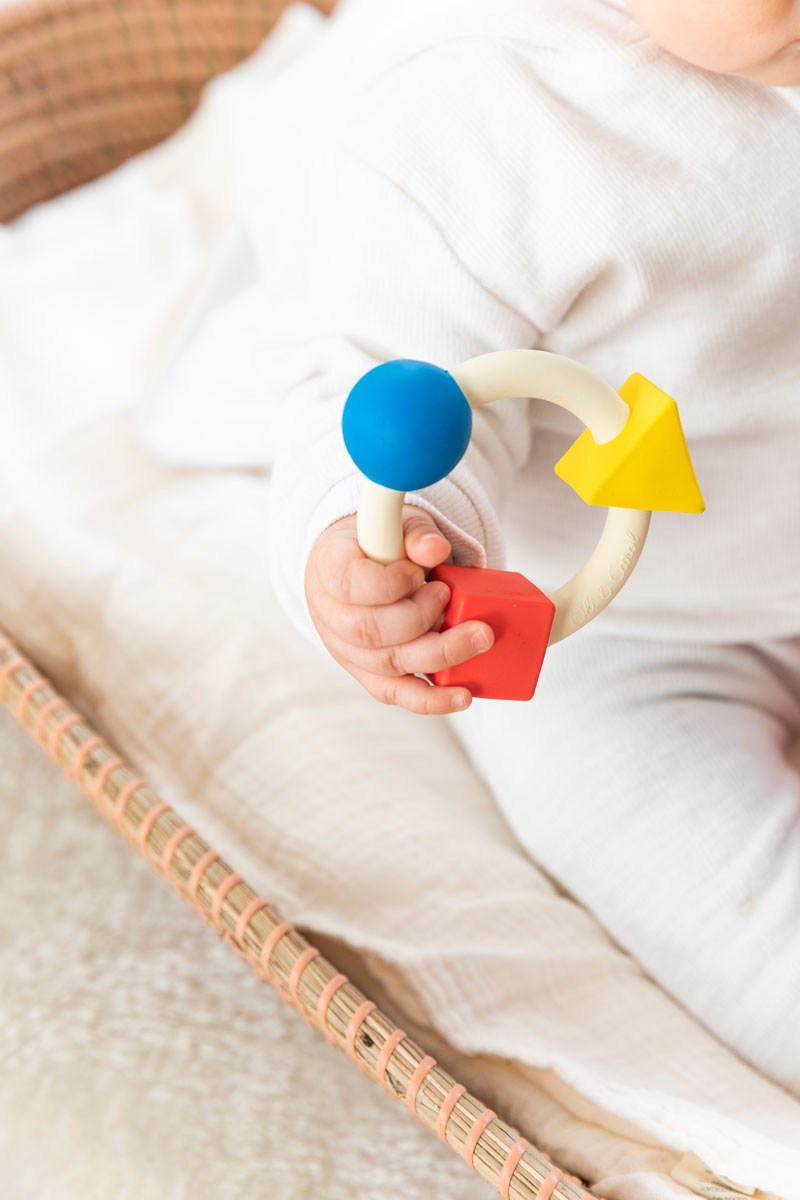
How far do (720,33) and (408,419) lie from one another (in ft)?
0.75

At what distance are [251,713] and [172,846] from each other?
16cm

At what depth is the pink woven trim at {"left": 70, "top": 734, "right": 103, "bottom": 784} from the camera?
1.76 feet

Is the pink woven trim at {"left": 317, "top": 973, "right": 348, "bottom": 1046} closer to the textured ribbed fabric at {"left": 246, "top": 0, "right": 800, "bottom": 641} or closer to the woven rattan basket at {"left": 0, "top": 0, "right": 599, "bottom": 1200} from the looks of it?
the woven rattan basket at {"left": 0, "top": 0, "right": 599, "bottom": 1200}

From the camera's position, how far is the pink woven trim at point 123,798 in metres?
0.52

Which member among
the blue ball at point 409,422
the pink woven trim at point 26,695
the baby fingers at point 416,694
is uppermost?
the blue ball at point 409,422

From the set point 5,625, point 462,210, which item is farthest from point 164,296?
point 462,210

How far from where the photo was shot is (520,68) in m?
0.49

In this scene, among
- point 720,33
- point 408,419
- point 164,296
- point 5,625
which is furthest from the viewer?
point 164,296


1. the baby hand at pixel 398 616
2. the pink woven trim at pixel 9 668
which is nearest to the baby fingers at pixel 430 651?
the baby hand at pixel 398 616

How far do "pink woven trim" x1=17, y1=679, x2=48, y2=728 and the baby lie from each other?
0.54ft

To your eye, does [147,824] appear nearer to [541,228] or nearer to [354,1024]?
[354,1024]

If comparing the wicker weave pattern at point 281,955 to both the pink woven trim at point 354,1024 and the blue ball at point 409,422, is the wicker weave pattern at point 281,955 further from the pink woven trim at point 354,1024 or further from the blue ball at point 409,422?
the blue ball at point 409,422

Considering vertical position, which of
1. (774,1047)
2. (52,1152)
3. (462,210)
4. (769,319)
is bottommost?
(774,1047)

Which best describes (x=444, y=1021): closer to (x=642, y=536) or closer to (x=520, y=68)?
(x=642, y=536)
